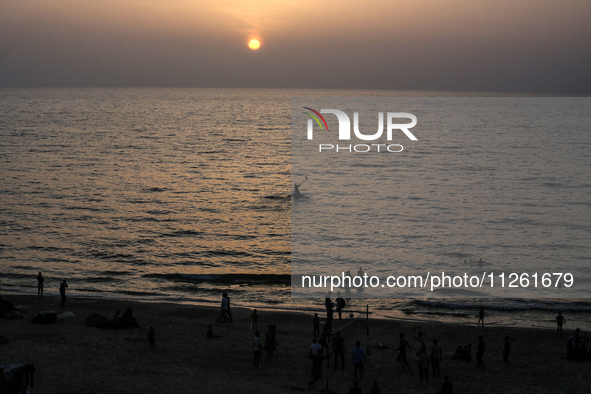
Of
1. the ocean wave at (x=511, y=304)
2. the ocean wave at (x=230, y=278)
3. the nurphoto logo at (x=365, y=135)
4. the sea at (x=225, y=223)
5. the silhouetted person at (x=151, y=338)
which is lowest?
the silhouetted person at (x=151, y=338)

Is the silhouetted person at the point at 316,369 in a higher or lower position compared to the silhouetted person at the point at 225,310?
lower

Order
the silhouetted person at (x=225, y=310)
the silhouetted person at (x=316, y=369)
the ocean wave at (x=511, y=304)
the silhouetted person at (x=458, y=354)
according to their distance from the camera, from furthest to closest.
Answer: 1. the ocean wave at (x=511, y=304)
2. the silhouetted person at (x=225, y=310)
3. the silhouetted person at (x=458, y=354)
4. the silhouetted person at (x=316, y=369)

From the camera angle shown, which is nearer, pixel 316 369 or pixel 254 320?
pixel 316 369

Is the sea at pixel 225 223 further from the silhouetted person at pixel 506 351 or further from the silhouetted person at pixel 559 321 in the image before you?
the silhouetted person at pixel 506 351

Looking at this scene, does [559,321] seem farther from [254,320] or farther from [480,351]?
[254,320]

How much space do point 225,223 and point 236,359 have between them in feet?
89.0

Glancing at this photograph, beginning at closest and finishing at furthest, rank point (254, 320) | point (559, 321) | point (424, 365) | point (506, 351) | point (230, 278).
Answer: point (424, 365)
point (506, 351)
point (254, 320)
point (559, 321)
point (230, 278)

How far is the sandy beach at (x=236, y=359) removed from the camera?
16.2 meters

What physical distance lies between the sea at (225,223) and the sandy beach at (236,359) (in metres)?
3.50

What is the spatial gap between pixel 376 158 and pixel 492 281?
62.8 m

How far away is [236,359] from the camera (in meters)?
18.3

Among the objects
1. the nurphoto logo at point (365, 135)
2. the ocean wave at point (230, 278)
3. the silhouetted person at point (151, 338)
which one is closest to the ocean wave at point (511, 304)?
the ocean wave at point (230, 278)

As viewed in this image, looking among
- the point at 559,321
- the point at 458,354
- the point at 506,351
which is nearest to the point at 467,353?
the point at 458,354

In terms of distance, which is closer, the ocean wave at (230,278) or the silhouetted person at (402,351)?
the silhouetted person at (402,351)
